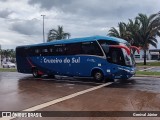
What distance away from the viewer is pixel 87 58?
65.7 ft

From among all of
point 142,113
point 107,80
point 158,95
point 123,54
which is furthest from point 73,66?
point 142,113

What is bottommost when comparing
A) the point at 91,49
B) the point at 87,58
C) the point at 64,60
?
the point at 64,60

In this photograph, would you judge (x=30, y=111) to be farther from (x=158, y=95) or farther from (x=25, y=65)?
(x=25, y=65)

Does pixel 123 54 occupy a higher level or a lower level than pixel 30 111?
higher

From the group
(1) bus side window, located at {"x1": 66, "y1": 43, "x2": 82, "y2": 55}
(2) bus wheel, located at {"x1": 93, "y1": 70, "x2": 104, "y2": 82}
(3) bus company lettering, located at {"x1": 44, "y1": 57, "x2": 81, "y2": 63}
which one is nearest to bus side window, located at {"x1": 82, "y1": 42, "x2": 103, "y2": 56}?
(1) bus side window, located at {"x1": 66, "y1": 43, "x2": 82, "y2": 55}

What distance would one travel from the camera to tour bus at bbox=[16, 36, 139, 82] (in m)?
18.8

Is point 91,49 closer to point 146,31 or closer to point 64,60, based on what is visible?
point 64,60

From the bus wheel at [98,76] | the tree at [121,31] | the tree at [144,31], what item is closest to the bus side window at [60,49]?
the bus wheel at [98,76]

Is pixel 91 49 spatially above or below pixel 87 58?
above

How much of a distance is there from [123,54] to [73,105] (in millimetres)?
8612

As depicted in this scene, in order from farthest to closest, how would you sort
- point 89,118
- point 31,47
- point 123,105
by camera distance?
point 31,47, point 123,105, point 89,118

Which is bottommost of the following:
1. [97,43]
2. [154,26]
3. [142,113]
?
[142,113]

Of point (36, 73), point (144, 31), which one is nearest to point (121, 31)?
point (144, 31)

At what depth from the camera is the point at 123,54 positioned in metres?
18.7
